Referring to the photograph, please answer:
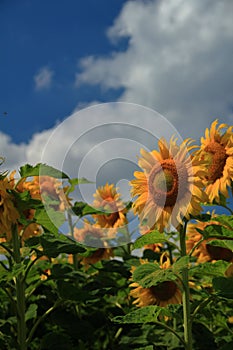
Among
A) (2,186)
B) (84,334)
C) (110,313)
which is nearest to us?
(2,186)

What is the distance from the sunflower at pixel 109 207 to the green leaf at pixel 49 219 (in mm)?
1837

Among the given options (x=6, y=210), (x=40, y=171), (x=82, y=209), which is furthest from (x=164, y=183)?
(x=82, y=209)

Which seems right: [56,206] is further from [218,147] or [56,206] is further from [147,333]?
[218,147]

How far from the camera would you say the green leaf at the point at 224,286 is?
9.68ft

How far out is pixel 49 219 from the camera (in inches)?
149

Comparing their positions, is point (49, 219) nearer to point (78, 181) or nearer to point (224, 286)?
point (78, 181)

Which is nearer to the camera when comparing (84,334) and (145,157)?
(145,157)

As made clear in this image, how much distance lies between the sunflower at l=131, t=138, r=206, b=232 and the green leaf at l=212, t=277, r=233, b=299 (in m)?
0.51

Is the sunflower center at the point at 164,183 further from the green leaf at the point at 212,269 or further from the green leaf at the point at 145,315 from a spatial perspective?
the green leaf at the point at 145,315

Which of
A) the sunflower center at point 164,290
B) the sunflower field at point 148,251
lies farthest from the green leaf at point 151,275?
the sunflower center at point 164,290

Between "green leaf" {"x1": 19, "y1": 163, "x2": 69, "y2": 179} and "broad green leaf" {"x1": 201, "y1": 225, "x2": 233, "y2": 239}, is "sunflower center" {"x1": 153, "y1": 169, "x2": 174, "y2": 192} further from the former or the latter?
"green leaf" {"x1": 19, "y1": 163, "x2": 69, "y2": 179}

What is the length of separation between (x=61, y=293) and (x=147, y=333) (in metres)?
0.94

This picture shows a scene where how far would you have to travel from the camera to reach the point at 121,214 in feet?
18.9

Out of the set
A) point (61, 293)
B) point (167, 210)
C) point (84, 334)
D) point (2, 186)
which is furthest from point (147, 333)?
point (2, 186)
